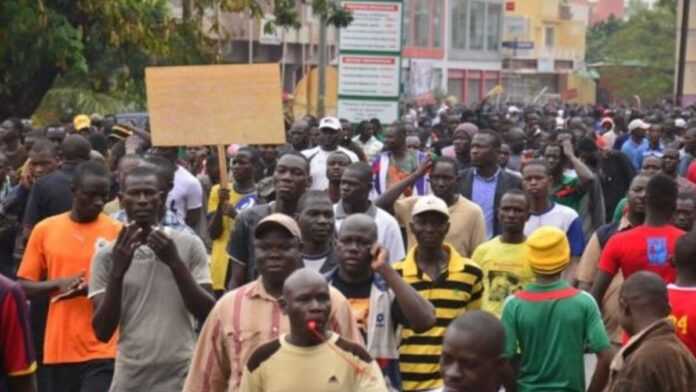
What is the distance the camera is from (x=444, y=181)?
1118 cm

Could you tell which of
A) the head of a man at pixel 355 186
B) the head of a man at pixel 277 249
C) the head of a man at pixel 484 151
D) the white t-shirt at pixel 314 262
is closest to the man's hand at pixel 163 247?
the head of a man at pixel 277 249

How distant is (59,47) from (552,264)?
12.8 metres

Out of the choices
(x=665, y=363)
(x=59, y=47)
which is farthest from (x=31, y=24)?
(x=665, y=363)

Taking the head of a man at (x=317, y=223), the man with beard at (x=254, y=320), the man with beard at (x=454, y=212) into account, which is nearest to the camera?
the man with beard at (x=254, y=320)

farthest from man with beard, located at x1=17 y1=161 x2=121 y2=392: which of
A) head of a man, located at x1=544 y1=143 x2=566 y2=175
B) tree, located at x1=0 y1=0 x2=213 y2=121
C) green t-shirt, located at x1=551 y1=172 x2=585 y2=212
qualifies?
tree, located at x1=0 y1=0 x2=213 y2=121

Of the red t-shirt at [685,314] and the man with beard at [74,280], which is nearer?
the red t-shirt at [685,314]

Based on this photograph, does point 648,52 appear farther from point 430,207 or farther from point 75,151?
point 430,207

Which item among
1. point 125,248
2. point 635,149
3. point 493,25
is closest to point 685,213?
point 125,248

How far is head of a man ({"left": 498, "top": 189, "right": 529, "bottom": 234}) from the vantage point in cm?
956

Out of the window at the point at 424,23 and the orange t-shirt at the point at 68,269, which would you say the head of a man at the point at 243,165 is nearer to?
the orange t-shirt at the point at 68,269

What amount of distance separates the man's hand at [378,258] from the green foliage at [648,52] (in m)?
76.5

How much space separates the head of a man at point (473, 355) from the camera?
16.2 feet

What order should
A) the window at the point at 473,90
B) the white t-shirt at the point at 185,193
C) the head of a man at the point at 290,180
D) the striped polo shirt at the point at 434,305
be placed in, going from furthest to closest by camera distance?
1. the window at the point at 473,90
2. the white t-shirt at the point at 185,193
3. the head of a man at the point at 290,180
4. the striped polo shirt at the point at 434,305

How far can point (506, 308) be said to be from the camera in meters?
8.18
